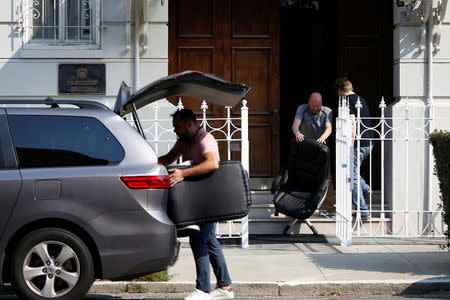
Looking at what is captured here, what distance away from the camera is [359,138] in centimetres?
1214

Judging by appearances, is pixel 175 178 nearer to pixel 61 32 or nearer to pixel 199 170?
pixel 199 170

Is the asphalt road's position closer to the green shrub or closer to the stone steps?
the green shrub

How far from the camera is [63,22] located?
12945mm

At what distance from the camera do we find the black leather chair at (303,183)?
12047 millimetres

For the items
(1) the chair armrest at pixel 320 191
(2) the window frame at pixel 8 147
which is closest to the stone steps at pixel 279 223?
(1) the chair armrest at pixel 320 191

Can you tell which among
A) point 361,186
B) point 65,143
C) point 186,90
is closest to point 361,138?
point 361,186

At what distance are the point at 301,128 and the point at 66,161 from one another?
18.9ft

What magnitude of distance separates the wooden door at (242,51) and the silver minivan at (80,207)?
6030 mm

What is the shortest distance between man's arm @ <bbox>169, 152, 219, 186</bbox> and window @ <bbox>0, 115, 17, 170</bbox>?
4.26ft

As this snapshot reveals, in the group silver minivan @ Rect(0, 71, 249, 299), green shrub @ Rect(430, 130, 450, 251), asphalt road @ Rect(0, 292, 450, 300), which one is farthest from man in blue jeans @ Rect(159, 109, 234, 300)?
green shrub @ Rect(430, 130, 450, 251)

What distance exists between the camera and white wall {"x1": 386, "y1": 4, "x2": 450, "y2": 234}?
1277 cm

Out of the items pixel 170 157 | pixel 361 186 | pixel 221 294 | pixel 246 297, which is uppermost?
pixel 170 157

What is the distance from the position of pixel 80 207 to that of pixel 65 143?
21.8 inches

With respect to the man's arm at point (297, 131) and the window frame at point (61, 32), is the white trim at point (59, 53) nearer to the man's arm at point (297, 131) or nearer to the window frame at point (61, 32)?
the window frame at point (61, 32)
